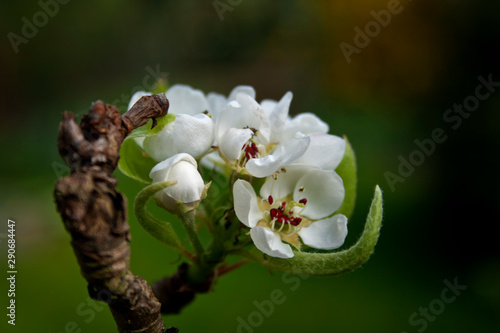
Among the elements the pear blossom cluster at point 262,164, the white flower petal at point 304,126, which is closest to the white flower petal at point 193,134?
the pear blossom cluster at point 262,164

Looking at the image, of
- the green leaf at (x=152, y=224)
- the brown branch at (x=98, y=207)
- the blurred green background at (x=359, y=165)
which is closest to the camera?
the brown branch at (x=98, y=207)

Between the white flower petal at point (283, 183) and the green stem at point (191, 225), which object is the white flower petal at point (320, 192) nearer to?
the white flower petal at point (283, 183)

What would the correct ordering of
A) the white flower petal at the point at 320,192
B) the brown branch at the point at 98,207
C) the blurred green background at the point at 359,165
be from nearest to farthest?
the brown branch at the point at 98,207, the white flower petal at the point at 320,192, the blurred green background at the point at 359,165

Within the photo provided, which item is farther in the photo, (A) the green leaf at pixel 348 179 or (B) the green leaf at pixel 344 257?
(A) the green leaf at pixel 348 179

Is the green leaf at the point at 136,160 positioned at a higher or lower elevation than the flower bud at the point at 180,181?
lower

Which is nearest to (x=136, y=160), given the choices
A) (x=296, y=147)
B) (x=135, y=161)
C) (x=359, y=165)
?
(x=135, y=161)

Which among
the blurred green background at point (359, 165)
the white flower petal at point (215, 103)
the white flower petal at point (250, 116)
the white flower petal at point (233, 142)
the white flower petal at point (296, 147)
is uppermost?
the white flower petal at point (296, 147)

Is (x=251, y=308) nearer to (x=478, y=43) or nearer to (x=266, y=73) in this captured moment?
(x=478, y=43)

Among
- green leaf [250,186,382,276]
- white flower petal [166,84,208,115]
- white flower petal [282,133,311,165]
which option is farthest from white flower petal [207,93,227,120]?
green leaf [250,186,382,276]
